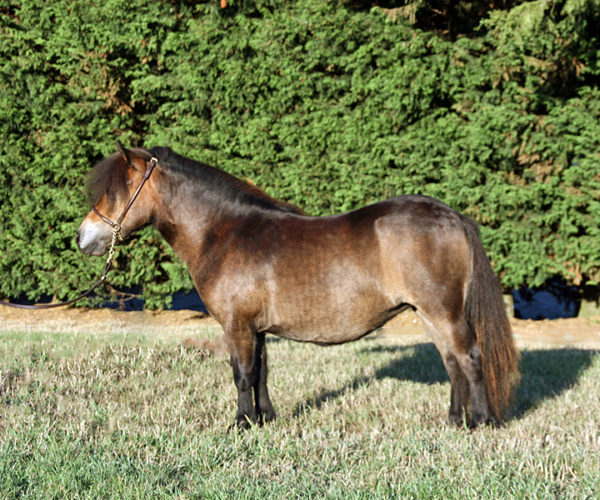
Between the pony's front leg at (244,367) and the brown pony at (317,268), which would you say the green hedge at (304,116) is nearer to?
the brown pony at (317,268)

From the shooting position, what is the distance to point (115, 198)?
396 cm

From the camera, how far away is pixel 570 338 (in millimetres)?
8656

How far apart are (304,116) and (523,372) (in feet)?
16.4

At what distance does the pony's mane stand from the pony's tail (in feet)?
4.48

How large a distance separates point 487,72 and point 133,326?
681cm

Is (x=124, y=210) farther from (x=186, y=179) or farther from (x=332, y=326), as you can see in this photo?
(x=332, y=326)

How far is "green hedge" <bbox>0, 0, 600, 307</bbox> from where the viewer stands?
8.45 m

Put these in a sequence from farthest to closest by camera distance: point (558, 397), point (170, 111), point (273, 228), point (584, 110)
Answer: point (170, 111), point (584, 110), point (558, 397), point (273, 228)

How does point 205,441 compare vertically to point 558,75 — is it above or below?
below

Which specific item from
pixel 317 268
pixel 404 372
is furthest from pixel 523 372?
pixel 317 268

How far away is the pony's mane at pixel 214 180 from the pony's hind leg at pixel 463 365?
1.38 metres

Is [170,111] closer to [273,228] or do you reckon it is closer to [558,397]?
[273,228]

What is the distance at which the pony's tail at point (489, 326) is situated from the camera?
3.89 m

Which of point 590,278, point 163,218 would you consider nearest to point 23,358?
point 163,218
